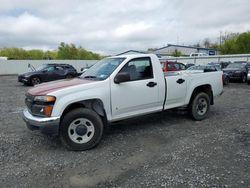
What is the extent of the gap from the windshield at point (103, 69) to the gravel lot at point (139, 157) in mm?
1359

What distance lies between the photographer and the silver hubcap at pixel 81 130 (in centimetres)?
449

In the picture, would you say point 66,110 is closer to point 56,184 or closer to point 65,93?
point 65,93

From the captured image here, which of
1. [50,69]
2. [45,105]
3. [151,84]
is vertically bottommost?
[45,105]

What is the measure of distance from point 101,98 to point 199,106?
3.15 metres

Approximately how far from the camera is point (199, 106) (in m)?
6.57

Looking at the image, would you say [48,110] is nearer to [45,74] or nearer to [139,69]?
[139,69]

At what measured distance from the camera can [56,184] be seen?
337cm

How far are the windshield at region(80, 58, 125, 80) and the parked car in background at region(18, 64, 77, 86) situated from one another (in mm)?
10245

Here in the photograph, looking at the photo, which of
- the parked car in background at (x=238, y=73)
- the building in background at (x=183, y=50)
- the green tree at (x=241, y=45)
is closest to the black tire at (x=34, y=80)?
the parked car in background at (x=238, y=73)

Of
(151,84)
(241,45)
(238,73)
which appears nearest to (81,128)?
(151,84)

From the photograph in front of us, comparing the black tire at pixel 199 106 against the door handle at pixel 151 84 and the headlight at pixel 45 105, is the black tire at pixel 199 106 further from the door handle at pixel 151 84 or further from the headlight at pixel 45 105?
the headlight at pixel 45 105

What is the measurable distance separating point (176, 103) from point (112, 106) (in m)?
1.90

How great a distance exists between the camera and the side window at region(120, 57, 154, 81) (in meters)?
5.19

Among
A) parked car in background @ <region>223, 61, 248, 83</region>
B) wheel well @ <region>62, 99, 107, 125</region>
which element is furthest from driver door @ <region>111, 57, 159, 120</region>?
parked car in background @ <region>223, 61, 248, 83</region>
